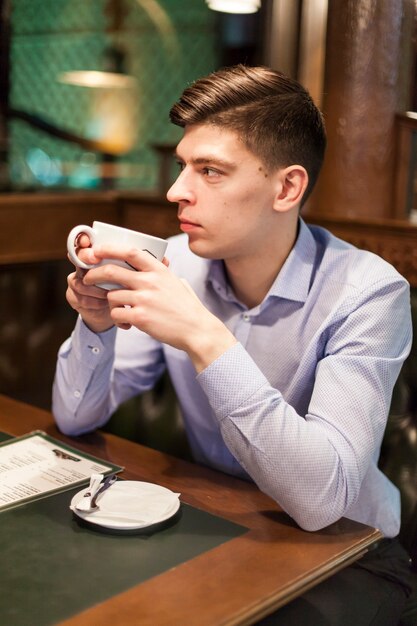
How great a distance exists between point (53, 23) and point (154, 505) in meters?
3.53

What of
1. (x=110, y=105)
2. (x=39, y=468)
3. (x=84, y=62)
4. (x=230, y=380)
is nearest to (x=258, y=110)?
(x=230, y=380)

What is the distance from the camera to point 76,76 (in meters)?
4.58

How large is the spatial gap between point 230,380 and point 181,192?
40cm

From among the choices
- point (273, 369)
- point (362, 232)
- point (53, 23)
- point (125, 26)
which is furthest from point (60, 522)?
point (125, 26)

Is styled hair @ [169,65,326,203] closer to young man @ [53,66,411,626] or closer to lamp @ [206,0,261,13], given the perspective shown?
young man @ [53,66,411,626]

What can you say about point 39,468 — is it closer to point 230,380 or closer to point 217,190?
point 230,380

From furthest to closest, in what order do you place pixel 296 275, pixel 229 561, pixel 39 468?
pixel 296 275 → pixel 39 468 → pixel 229 561

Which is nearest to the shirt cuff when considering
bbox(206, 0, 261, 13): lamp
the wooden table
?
the wooden table

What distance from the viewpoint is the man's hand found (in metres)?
1.20

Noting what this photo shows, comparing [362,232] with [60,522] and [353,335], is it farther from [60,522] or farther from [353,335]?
[60,522]

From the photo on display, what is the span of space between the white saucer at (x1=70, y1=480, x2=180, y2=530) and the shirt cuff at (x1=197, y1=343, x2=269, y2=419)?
0.56 ft

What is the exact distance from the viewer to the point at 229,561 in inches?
40.7

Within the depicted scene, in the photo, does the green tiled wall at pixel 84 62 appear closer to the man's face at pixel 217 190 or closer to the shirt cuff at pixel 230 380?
the man's face at pixel 217 190

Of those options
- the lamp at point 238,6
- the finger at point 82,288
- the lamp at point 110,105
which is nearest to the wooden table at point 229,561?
the finger at point 82,288
